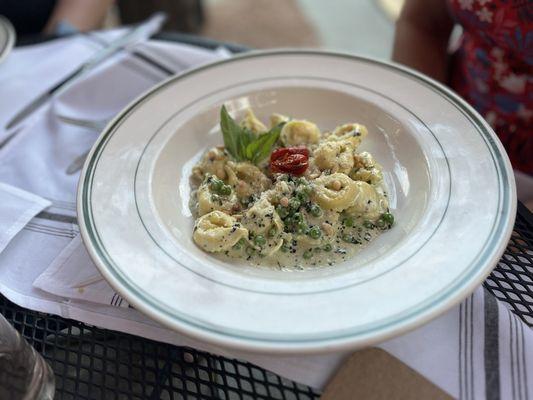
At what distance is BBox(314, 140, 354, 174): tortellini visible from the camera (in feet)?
3.69

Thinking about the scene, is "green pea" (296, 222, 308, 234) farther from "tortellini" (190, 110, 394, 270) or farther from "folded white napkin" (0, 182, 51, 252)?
"folded white napkin" (0, 182, 51, 252)

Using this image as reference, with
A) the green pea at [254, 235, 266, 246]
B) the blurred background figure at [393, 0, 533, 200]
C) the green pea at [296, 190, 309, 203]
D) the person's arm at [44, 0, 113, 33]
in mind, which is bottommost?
the person's arm at [44, 0, 113, 33]

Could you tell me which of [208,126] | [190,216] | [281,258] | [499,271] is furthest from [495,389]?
[208,126]

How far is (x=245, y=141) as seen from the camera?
118 centimetres

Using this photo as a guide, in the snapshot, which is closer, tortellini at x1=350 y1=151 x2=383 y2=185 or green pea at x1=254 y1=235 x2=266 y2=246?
green pea at x1=254 y1=235 x2=266 y2=246

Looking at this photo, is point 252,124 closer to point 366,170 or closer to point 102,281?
point 366,170

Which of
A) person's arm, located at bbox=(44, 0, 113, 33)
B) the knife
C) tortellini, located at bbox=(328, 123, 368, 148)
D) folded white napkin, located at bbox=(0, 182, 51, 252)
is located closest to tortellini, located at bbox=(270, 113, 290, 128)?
tortellini, located at bbox=(328, 123, 368, 148)

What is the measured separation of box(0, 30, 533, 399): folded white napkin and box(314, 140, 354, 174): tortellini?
1.21 ft

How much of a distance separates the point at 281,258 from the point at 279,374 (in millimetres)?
224

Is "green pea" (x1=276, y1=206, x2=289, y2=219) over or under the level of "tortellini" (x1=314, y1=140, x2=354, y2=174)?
under

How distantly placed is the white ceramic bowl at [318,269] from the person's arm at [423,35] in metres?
0.40

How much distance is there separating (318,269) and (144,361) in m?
0.35

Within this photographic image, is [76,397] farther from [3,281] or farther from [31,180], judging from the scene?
[31,180]

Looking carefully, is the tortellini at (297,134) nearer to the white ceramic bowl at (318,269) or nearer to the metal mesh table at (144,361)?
the white ceramic bowl at (318,269)
